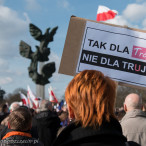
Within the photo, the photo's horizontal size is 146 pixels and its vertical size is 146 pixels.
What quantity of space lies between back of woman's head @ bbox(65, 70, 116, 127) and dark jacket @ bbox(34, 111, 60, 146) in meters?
3.33

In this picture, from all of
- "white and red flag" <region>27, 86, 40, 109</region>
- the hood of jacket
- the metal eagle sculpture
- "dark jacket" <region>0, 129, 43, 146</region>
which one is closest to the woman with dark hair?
"dark jacket" <region>0, 129, 43, 146</region>

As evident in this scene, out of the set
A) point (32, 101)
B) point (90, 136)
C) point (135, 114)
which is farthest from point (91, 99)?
point (32, 101)

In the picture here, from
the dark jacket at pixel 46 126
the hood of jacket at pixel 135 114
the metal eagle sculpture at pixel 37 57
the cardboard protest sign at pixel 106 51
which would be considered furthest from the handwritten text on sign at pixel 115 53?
the metal eagle sculpture at pixel 37 57

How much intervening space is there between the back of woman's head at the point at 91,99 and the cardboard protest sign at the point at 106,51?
1537mm

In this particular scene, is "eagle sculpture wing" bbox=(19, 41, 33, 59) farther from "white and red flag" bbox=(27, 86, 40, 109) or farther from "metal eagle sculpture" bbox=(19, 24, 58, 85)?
"white and red flag" bbox=(27, 86, 40, 109)

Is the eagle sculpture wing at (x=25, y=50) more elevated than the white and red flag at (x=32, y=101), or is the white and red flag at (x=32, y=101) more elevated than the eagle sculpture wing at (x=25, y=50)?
the eagle sculpture wing at (x=25, y=50)

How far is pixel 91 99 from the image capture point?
4.68 feet

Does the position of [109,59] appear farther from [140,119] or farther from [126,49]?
[140,119]

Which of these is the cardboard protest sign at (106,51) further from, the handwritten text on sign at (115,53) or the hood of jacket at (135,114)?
the hood of jacket at (135,114)

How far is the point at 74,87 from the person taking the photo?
58.1 inches

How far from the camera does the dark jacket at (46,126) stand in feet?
15.3

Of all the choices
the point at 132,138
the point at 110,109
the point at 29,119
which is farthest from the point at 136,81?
the point at 110,109

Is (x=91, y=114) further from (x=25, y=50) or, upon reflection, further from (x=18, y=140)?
(x=25, y=50)

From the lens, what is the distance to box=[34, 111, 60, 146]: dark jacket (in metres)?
4.68
